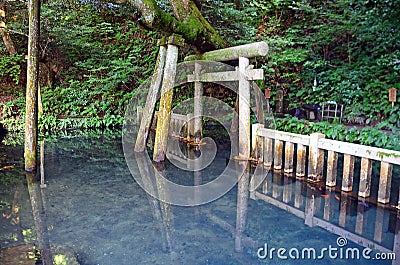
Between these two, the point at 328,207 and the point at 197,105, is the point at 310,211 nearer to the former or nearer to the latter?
the point at 328,207

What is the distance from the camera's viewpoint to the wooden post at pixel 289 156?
6.22 metres

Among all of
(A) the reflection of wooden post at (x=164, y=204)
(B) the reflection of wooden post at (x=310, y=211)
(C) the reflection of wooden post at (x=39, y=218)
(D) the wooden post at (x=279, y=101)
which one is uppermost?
(D) the wooden post at (x=279, y=101)

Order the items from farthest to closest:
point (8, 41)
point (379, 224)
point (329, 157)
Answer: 1. point (8, 41)
2. point (329, 157)
3. point (379, 224)

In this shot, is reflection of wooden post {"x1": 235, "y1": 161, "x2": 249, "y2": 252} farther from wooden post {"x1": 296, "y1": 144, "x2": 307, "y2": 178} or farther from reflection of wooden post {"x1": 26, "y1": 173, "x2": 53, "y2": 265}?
reflection of wooden post {"x1": 26, "y1": 173, "x2": 53, "y2": 265}

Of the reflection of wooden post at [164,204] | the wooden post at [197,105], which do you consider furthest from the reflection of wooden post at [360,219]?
the wooden post at [197,105]

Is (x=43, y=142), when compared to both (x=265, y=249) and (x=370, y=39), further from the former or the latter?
(x=370, y=39)

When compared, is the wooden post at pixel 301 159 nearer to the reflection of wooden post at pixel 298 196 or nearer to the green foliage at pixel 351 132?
the reflection of wooden post at pixel 298 196

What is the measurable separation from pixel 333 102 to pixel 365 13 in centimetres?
333

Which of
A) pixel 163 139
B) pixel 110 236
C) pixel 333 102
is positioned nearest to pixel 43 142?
pixel 163 139

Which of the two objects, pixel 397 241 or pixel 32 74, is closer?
pixel 397 241

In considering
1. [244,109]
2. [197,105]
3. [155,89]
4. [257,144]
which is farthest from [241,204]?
[197,105]

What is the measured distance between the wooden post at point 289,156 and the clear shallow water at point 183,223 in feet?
1.34

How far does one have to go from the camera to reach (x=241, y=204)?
500cm

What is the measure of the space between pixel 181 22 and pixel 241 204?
4133 mm
